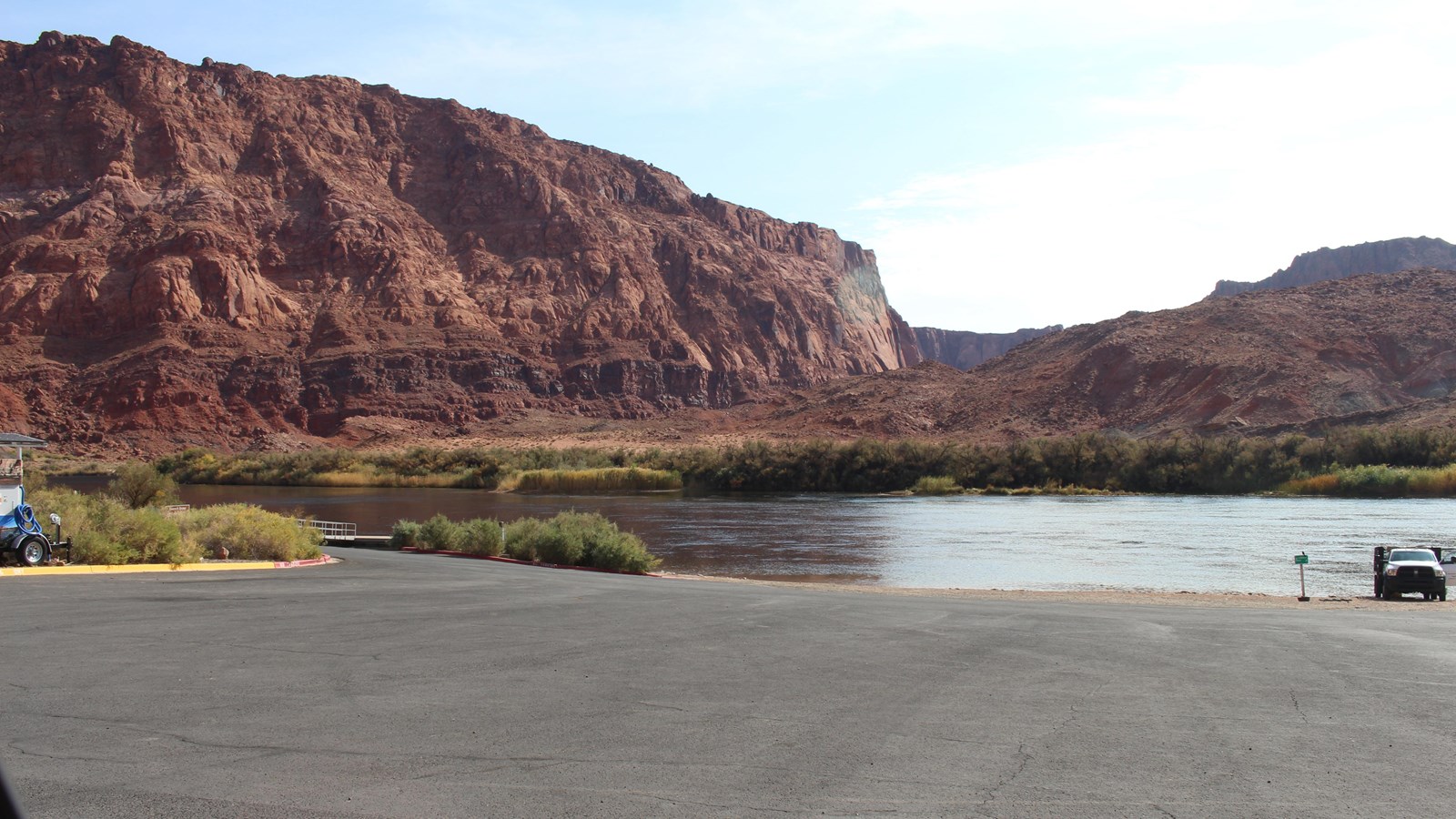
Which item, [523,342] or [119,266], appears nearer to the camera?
[119,266]

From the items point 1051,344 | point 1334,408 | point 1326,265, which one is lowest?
point 1334,408

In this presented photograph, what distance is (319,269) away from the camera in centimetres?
12412

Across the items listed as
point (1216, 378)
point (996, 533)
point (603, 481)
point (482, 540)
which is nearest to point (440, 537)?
point (482, 540)

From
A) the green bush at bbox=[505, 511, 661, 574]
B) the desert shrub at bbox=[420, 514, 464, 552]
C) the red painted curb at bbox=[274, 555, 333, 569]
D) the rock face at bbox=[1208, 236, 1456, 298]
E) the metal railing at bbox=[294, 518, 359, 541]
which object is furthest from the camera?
the rock face at bbox=[1208, 236, 1456, 298]

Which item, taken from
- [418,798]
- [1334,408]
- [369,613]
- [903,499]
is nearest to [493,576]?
[369,613]

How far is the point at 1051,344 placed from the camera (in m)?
111

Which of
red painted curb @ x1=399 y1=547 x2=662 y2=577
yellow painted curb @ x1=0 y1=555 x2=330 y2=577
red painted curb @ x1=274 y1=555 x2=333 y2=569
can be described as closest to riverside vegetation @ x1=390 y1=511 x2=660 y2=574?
red painted curb @ x1=399 y1=547 x2=662 y2=577

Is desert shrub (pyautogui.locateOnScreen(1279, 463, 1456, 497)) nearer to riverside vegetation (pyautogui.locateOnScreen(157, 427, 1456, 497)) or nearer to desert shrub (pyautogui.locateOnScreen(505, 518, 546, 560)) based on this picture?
riverside vegetation (pyautogui.locateOnScreen(157, 427, 1456, 497))

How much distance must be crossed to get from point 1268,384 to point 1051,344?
30.8m

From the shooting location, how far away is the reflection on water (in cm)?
2805

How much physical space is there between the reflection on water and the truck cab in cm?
207

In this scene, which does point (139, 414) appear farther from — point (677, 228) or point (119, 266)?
point (677, 228)

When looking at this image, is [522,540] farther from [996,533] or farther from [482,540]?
[996,533]

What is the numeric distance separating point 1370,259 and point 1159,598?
19442 cm
